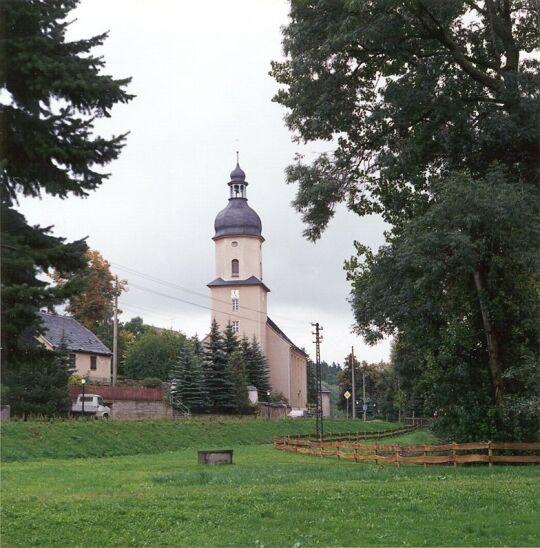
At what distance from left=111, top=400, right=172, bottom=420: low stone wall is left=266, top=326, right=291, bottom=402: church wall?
131ft

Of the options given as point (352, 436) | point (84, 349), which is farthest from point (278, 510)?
point (84, 349)

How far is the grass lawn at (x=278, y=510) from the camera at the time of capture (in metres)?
12.9

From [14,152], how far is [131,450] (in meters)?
31.2

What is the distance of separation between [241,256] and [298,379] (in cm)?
1930

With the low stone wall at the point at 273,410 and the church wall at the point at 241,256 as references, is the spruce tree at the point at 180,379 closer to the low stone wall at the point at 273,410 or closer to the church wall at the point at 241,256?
the low stone wall at the point at 273,410

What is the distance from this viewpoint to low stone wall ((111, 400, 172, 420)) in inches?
2215

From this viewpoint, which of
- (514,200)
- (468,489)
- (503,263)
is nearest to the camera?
(468,489)

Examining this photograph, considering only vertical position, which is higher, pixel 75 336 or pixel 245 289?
pixel 245 289

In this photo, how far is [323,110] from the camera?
83.6 feet

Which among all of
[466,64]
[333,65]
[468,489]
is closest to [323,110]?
[333,65]

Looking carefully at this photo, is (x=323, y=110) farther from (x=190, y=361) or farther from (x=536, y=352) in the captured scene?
(x=190, y=361)

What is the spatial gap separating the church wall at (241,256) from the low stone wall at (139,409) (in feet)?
136

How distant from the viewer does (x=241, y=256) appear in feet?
331

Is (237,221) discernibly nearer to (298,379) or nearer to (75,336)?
(298,379)
